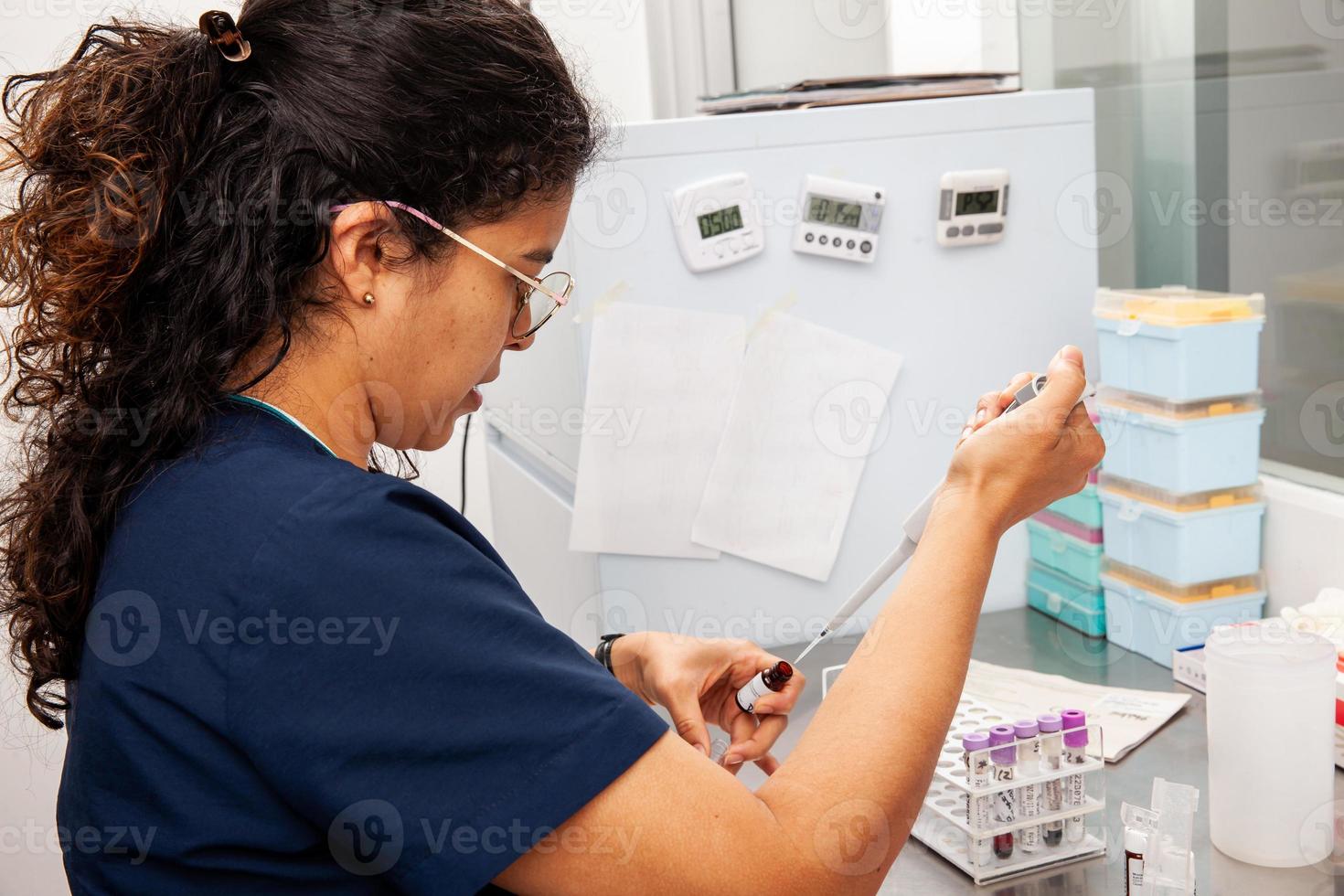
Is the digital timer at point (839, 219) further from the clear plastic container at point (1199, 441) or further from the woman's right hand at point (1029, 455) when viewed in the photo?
the woman's right hand at point (1029, 455)

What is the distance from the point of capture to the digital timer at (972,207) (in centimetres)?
150

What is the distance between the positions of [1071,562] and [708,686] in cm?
68

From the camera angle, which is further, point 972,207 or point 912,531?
point 972,207

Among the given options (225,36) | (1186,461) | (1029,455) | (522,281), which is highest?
(225,36)

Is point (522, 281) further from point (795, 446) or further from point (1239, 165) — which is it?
point (1239, 165)

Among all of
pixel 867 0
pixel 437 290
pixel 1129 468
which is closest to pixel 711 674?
pixel 437 290

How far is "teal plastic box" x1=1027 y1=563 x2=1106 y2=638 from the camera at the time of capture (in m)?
1.50

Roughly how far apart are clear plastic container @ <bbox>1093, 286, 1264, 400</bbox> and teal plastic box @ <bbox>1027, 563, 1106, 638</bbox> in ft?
0.95

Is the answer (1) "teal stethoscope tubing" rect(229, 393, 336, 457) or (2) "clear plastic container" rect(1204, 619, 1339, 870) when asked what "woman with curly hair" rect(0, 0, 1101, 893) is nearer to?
(1) "teal stethoscope tubing" rect(229, 393, 336, 457)

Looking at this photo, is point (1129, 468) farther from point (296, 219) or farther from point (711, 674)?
point (296, 219)

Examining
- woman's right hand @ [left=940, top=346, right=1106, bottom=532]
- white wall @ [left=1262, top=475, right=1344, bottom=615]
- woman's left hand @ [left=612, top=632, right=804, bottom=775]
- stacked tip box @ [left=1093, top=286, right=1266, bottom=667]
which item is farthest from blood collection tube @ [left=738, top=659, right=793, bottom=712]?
white wall @ [left=1262, top=475, right=1344, bottom=615]

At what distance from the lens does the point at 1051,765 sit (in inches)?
38.1

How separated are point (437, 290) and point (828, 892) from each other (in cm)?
46

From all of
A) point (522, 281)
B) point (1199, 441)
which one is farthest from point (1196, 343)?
point (522, 281)
